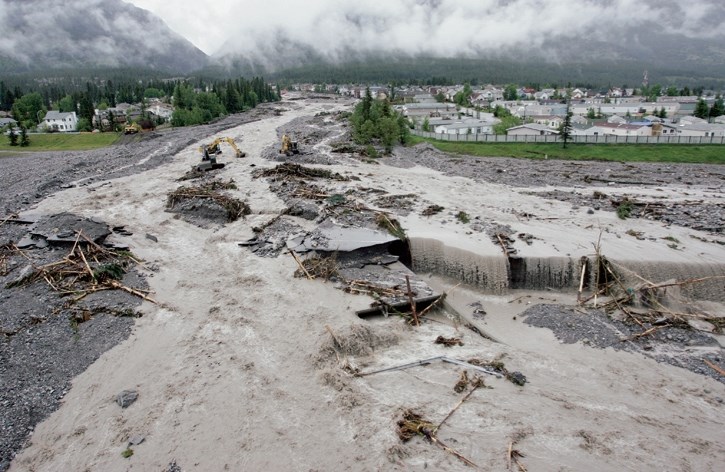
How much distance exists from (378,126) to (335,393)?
44006 mm

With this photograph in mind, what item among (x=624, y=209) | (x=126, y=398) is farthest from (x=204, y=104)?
(x=126, y=398)

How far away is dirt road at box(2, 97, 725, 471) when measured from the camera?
37.7 ft

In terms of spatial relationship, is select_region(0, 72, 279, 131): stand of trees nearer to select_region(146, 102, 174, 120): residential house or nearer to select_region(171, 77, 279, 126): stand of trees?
select_region(171, 77, 279, 126): stand of trees

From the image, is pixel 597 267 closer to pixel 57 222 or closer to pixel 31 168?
pixel 57 222

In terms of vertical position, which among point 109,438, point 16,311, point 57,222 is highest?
point 57,222

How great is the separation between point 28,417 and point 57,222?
48.2 ft

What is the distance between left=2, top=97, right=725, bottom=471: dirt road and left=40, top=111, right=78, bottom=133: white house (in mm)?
80249

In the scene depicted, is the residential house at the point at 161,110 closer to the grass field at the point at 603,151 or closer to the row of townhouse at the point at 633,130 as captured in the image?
the grass field at the point at 603,151

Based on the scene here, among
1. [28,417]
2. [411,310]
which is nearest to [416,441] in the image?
[411,310]

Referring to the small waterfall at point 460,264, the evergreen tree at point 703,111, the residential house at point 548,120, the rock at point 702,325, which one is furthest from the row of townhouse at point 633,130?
the rock at point 702,325

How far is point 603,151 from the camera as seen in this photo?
53.6m

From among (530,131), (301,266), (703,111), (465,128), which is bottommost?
(301,266)

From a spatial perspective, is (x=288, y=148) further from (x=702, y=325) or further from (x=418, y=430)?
(x=418, y=430)

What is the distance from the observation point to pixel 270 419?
41.7 ft
